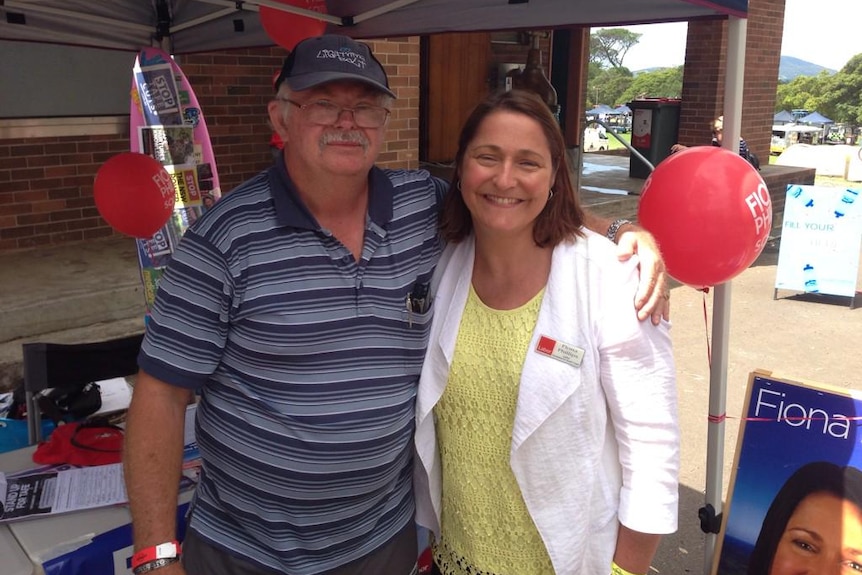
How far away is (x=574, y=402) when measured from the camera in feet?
5.04

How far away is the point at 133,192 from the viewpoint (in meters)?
3.15

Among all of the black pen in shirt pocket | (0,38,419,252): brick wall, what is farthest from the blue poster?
(0,38,419,252): brick wall

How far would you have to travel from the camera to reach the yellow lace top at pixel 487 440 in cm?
158

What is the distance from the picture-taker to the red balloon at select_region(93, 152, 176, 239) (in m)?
3.16

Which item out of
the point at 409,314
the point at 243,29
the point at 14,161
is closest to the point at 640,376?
the point at 409,314

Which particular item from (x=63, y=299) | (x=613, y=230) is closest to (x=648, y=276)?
(x=613, y=230)

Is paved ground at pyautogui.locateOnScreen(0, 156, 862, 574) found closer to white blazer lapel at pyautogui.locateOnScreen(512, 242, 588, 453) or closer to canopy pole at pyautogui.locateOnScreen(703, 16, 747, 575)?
canopy pole at pyautogui.locateOnScreen(703, 16, 747, 575)

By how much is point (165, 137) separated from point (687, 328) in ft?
15.3

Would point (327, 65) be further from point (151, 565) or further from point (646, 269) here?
point (151, 565)

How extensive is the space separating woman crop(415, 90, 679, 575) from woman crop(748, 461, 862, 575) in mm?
1007

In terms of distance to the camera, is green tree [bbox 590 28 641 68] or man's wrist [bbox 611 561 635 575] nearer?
man's wrist [bbox 611 561 635 575]

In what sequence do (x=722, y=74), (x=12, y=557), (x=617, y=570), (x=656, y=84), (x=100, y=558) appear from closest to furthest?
(x=617, y=570)
(x=12, y=557)
(x=100, y=558)
(x=722, y=74)
(x=656, y=84)

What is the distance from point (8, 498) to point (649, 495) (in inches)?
76.0

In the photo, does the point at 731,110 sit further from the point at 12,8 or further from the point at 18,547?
the point at 12,8
